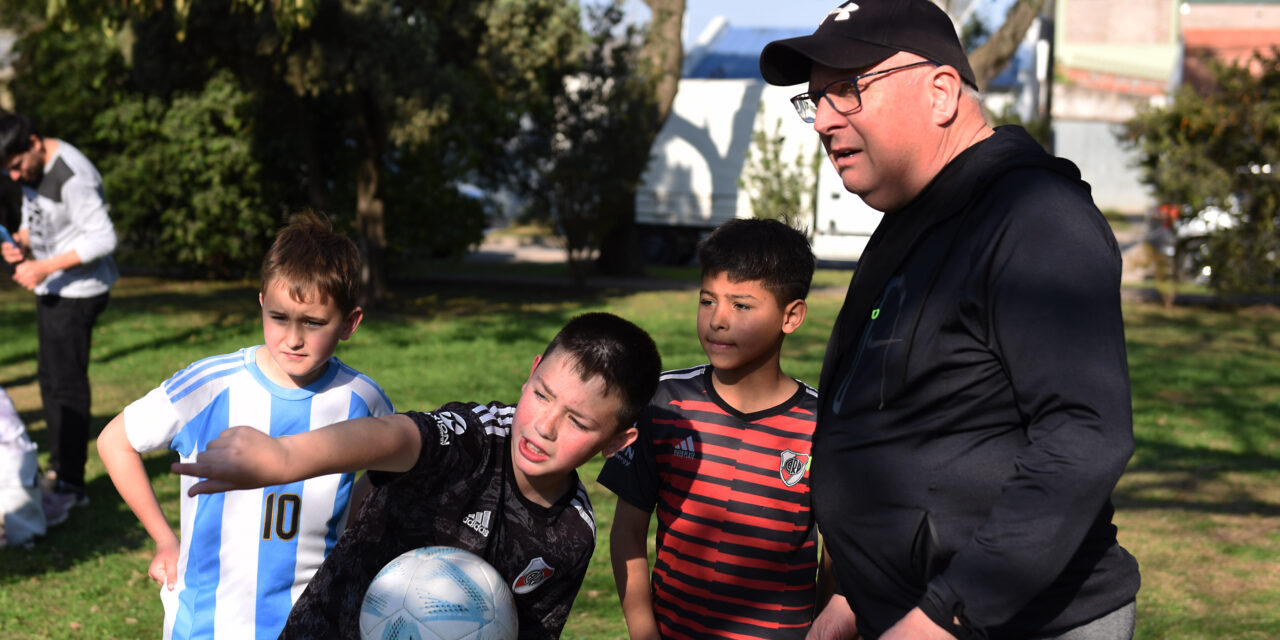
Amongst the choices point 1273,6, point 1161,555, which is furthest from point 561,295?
point 1273,6

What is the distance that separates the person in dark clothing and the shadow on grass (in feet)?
15.8

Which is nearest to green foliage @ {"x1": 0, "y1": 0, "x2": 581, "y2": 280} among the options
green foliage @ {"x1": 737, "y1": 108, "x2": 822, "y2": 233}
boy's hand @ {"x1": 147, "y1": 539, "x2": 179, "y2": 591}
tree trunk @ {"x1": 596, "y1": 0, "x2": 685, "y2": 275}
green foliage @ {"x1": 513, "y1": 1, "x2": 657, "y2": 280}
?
green foliage @ {"x1": 513, "y1": 1, "x2": 657, "y2": 280}

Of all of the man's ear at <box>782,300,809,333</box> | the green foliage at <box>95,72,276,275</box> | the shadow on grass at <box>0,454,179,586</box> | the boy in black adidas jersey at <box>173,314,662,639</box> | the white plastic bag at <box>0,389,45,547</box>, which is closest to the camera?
the boy in black adidas jersey at <box>173,314,662,639</box>

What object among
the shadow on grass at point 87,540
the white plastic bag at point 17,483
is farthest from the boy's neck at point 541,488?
the white plastic bag at point 17,483

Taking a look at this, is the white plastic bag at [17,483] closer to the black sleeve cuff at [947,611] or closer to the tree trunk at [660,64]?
the black sleeve cuff at [947,611]

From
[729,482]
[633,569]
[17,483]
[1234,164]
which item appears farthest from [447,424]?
[1234,164]

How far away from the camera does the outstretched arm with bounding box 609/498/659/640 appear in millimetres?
3066

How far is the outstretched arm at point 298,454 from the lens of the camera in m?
1.97

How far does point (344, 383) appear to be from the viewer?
3443 mm

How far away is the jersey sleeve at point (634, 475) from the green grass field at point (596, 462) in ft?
7.12

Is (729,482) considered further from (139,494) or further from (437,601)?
(139,494)

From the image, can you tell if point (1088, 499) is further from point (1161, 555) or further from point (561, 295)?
point (561, 295)

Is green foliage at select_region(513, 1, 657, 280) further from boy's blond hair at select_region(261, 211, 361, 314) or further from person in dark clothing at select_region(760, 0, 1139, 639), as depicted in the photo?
person in dark clothing at select_region(760, 0, 1139, 639)

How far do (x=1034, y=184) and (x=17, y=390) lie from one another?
1046 centimetres
